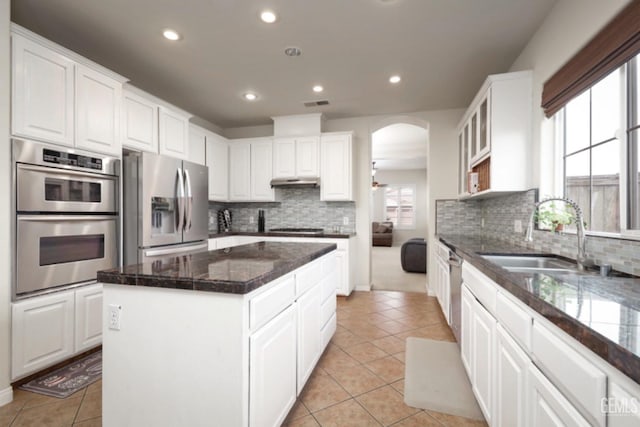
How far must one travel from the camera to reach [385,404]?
1.90 metres

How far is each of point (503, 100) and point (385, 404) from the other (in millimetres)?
2539

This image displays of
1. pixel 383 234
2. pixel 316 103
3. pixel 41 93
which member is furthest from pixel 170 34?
pixel 383 234

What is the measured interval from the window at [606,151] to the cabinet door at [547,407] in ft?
3.38

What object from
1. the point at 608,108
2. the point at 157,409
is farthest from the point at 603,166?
the point at 157,409

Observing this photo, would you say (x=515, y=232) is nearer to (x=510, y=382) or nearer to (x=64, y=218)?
(x=510, y=382)

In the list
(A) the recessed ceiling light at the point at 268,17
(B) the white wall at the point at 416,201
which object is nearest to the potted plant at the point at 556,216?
(A) the recessed ceiling light at the point at 268,17

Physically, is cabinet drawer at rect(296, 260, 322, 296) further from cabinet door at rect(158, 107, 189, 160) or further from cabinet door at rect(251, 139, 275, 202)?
cabinet door at rect(251, 139, 275, 202)

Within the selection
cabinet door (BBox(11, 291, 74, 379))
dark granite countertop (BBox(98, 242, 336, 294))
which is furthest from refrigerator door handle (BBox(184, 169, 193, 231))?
dark granite countertop (BBox(98, 242, 336, 294))

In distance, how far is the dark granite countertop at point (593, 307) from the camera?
2.19 ft

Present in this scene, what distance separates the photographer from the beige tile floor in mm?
1734

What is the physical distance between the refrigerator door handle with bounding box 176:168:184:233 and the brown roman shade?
338cm

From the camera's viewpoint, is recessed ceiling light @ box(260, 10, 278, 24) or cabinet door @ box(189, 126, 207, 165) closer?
recessed ceiling light @ box(260, 10, 278, 24)

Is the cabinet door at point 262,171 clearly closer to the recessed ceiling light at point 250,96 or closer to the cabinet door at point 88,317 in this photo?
the recessed ceiling light at point 250,96

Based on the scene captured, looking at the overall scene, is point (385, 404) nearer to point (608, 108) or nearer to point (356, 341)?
point (356, 341)
